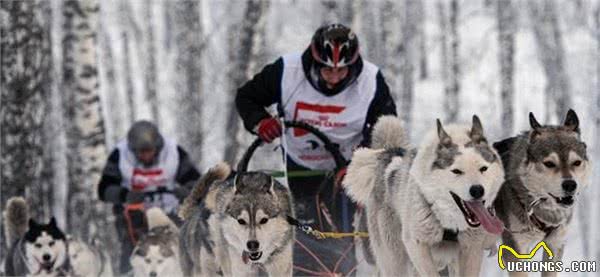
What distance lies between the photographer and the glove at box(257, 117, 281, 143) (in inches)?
188

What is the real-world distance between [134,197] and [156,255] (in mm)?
877

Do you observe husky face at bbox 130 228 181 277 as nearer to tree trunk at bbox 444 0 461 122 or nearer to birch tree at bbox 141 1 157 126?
tree trunk at bbox 444 0 461 122

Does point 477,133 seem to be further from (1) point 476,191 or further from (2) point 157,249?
(2) point 157,249

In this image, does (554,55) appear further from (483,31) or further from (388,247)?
(388,247)

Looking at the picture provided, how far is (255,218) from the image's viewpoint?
4020mm

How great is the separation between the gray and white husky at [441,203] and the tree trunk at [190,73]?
33.7 ft

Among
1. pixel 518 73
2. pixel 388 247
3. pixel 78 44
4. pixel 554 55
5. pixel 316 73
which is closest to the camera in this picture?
pixel 388 247

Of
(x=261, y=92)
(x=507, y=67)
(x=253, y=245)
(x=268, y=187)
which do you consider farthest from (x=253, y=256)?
(x=507, y=67)

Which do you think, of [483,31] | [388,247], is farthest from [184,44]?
[483,31]

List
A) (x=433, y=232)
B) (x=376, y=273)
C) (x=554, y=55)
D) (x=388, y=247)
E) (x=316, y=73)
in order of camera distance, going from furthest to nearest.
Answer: (x=554, y=55), (x=316, y=73), (x=376, y=273), (x=388, y=247), (x=433, y=232)

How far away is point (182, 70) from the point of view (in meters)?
14.5

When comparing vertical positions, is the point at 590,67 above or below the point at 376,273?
above

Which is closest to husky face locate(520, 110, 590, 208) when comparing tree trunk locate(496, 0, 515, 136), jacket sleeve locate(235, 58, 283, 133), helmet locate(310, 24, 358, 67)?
helmet locate(310, 24, 358, 67)

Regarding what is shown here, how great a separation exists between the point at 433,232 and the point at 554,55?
14864 mm
